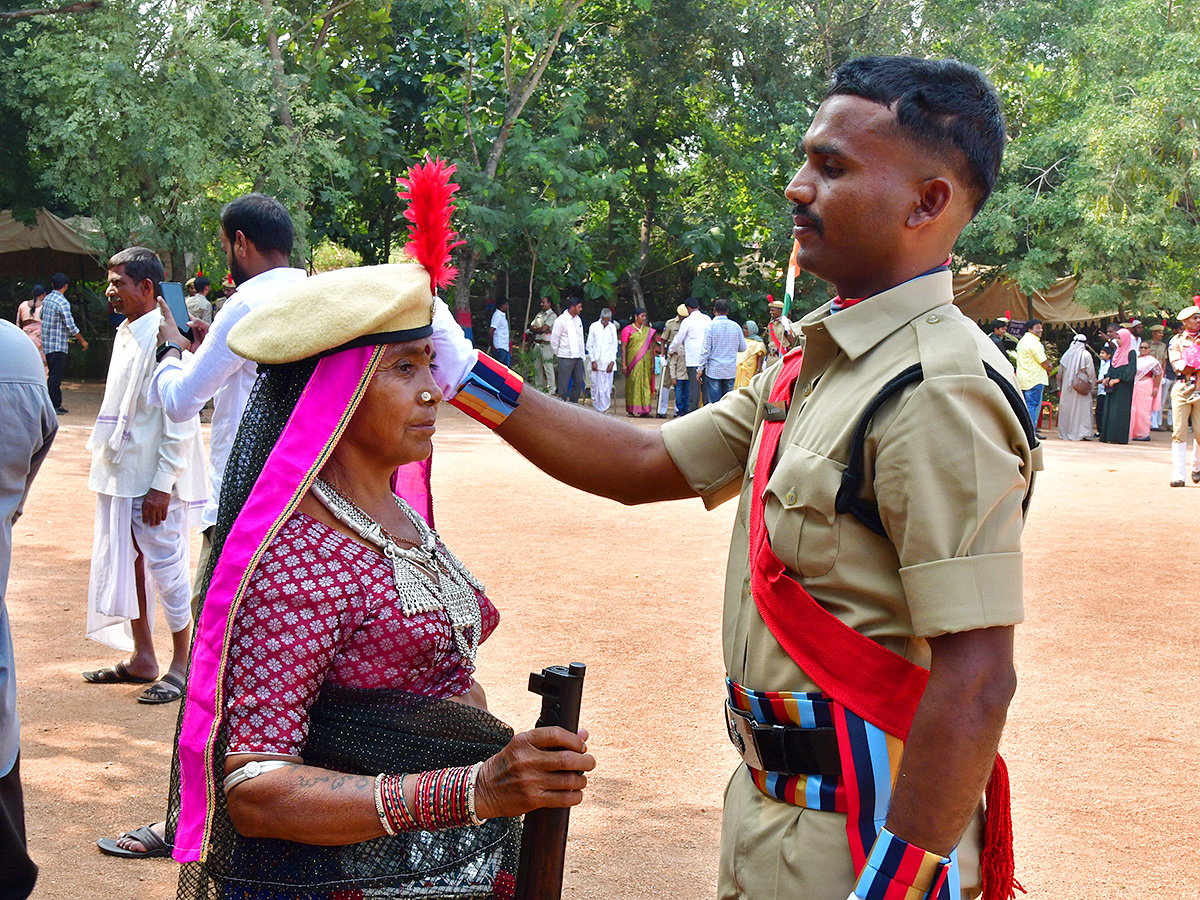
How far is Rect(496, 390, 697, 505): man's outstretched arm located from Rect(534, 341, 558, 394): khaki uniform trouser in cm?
1898

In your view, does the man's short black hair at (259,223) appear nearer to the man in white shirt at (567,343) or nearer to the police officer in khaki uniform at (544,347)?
the man in white shirt at (567,343)

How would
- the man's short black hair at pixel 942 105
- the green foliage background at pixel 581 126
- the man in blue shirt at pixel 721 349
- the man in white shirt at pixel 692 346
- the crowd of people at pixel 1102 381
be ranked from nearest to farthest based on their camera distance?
the man's short black hair at pixel 942 105 → the green foliage background at pixel 581 126 → the crowd of people at pixel 1102 381 → the man in blue shirt at pixel 721 349 → the man in white shirt at pixel 692 346

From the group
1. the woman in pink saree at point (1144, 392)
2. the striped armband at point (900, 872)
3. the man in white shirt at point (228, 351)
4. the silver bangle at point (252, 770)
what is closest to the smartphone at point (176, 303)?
the man in white shirt at point (228, 351)

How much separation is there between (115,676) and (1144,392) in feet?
63.3

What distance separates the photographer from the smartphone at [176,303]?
5320 mm

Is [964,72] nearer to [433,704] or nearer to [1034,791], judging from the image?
[433,704]

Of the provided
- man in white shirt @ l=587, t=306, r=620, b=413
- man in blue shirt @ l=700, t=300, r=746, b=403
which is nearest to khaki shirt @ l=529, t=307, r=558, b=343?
man in white shirt @ l=587, t=306, r=620, b=413

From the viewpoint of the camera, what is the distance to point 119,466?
5.31 metres

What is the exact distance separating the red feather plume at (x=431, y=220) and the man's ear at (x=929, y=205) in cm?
90

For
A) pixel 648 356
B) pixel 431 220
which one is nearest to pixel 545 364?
pixel 648 356

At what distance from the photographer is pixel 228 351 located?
14.2 feet

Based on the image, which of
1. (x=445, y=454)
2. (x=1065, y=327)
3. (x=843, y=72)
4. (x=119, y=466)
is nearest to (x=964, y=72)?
(x=843, y=72)

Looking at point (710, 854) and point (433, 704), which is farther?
point (710, 854)

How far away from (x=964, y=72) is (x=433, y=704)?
1436mm
